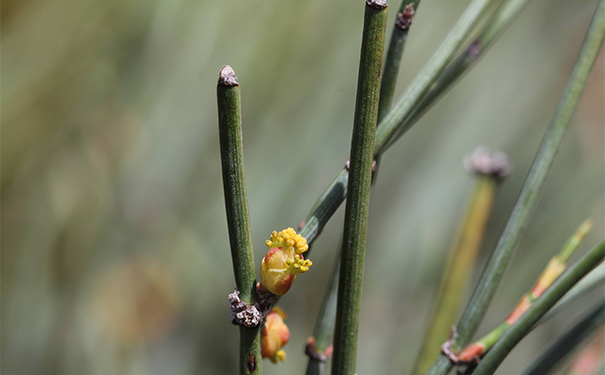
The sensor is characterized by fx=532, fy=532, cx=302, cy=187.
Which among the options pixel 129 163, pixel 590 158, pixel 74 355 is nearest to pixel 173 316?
pixel 74 355

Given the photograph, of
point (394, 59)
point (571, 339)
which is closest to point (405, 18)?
point (394, 59)

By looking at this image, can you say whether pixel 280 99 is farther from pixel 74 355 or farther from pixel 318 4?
pixel 74 355

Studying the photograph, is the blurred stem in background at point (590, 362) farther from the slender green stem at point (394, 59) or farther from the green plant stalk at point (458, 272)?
the slender green stem at point (394, 59)

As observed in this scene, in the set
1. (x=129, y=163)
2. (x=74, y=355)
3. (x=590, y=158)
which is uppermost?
(x=590, y=158)

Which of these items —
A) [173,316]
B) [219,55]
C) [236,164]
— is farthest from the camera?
[219,55]

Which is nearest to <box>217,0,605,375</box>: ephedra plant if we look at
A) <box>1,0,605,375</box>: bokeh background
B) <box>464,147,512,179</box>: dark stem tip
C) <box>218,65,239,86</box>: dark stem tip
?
<box>218,65,239,86</box>: dark stem tip

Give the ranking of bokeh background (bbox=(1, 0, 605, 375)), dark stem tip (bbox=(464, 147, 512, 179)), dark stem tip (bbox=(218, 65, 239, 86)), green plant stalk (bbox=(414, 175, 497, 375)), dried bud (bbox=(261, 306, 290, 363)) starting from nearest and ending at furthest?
dark stem tip (bbox=(218, 65, 239, 86)) → dried bud (bbox=(261, 306, 290, 363)) → green plant stalk (bbox=(414, 175, 497, 375)) → dark stem tip (bbox=(464, 147, 512, 179)) → bokeh background (bbox=(1, 0, 605, 375))

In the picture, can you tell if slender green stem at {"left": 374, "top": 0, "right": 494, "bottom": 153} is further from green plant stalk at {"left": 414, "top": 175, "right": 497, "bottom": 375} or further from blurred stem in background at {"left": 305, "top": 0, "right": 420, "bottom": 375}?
green plant stalk at {"left": 414, "top": 175, "right": 497, "bottom": 375}
